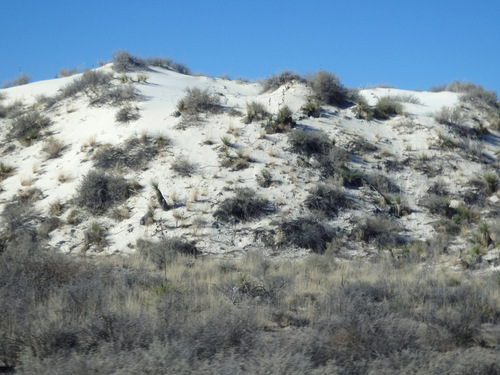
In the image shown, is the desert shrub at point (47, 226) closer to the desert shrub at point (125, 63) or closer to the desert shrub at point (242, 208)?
the desert shrub at point (242, 208)

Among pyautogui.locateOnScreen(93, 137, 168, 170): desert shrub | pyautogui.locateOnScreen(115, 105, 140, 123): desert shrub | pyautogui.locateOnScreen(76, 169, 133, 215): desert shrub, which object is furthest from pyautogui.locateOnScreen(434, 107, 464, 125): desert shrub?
pyautogui.locateOnScreen(76, 169, 133, 215): desert shrub

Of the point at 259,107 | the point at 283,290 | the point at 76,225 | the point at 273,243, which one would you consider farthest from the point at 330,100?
the point at 283,290

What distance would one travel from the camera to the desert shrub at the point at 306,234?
17.5 m

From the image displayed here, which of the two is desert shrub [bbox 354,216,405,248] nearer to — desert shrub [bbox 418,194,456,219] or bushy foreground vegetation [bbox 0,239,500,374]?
desert shrub [bbox 418,194,456,219]

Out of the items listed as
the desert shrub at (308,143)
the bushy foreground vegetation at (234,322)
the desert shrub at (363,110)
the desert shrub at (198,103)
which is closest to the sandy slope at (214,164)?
the desert shrub at (363,110)

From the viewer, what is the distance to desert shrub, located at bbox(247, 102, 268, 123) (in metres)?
23.5

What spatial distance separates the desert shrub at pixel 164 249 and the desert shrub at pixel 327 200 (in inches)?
179

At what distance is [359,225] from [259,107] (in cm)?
781

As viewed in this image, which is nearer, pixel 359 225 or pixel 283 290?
pixel 283 290

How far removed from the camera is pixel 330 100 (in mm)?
26047

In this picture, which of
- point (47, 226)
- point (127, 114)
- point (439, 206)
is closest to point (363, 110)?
point (439, 206)

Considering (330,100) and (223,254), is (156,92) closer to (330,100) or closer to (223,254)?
(330,100)

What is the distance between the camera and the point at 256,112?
23.6 metres

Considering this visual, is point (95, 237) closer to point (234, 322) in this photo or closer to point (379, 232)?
point (379, 232)
